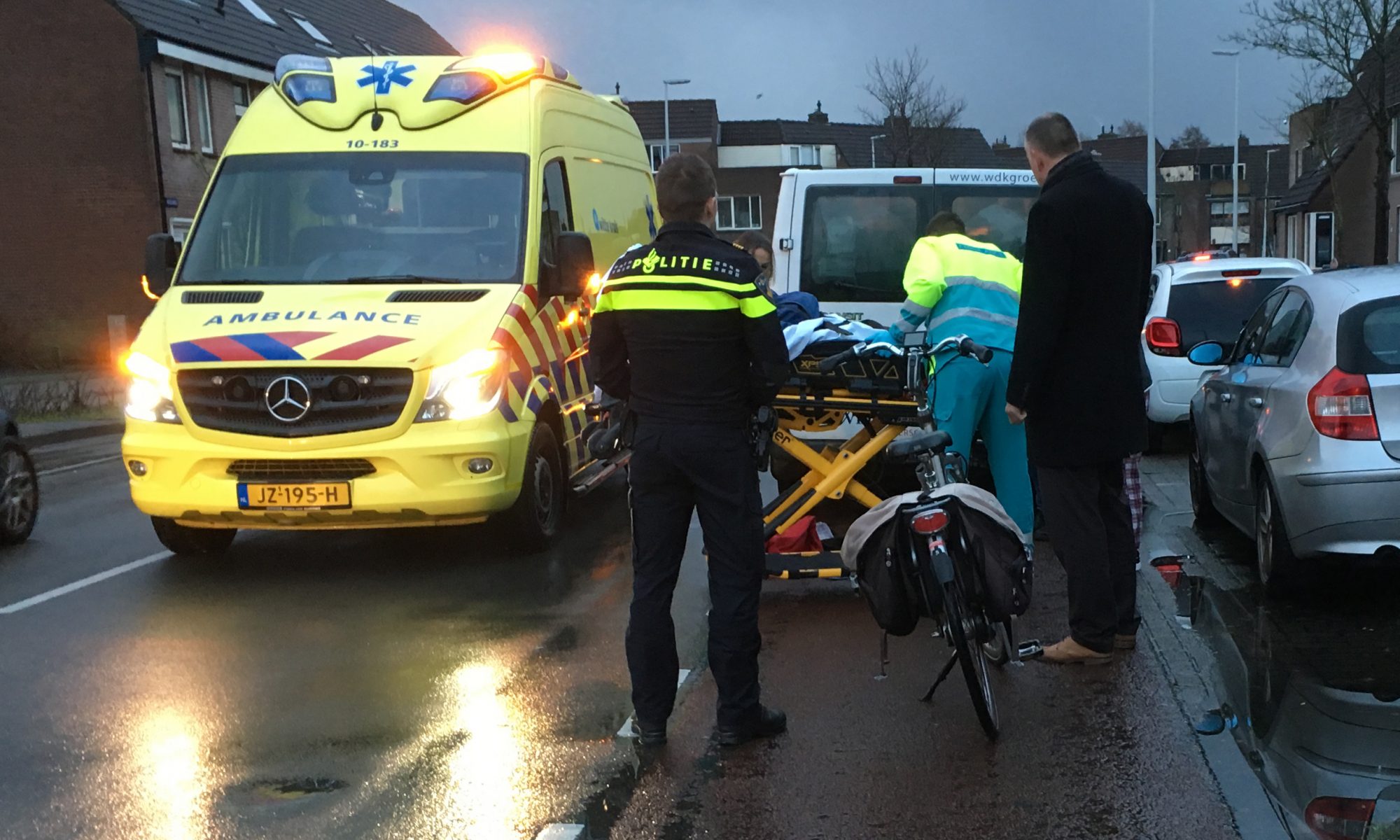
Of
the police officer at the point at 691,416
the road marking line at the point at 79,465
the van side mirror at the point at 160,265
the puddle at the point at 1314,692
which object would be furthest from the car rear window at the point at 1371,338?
the road marking line at the point at 79,465

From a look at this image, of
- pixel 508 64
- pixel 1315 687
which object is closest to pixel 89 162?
pixel 508 64

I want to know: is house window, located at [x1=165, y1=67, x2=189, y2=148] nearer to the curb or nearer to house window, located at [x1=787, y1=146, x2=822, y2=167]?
the curb

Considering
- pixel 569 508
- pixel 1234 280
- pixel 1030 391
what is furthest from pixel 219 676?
pixel 1234 280

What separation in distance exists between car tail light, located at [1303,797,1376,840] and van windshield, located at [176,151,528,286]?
5524 mm

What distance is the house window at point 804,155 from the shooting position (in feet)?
291

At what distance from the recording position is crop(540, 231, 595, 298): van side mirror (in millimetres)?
8703

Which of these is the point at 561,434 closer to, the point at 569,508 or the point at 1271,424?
the point at 569,508

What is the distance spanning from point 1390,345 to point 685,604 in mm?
3323

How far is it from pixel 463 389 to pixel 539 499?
1.01 metres

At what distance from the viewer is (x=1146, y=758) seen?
4.74 m

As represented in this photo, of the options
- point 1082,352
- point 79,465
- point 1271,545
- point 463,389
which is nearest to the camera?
point 1082,352

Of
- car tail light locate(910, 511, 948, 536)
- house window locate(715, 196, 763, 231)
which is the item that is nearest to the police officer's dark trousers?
car tail light locate(910, 511, 948, 536)

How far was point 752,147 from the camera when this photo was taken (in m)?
88.9

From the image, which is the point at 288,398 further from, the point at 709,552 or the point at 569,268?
the point at 709,552
